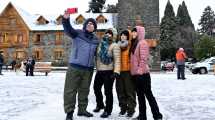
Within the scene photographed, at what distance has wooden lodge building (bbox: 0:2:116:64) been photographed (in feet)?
203

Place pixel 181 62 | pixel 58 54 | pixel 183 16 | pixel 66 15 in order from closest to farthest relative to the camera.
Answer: pixel 66 15, pixel 181 62, pixel 58 54, pixel 183 16

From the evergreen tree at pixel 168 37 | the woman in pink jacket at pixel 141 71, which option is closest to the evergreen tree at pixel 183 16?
the evergreen tree at pixel 168 37

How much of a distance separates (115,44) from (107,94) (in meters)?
1.01

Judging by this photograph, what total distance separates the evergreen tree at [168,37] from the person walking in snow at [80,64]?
70.1m

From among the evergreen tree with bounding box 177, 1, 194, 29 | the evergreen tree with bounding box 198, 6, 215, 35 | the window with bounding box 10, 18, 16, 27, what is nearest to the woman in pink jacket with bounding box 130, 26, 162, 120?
the window with bounding box 10, 18, 16, 27

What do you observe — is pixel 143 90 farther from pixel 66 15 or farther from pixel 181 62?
pixel 181 62

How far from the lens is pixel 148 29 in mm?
48938

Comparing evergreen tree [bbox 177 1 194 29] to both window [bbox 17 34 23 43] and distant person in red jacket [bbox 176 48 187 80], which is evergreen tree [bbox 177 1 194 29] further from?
distant person in red jacket [bbox 176 48 187 80]

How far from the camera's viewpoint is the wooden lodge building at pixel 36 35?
203ft

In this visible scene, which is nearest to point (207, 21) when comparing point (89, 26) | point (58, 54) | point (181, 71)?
point (58, 54)

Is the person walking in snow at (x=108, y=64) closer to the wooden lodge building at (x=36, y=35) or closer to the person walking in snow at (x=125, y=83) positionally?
A: the person walking in snow at (x=125, y=83)

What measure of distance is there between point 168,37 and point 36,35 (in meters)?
27.8

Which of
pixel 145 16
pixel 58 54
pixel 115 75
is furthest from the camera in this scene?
pixel 58 54

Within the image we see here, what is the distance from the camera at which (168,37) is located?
264ft
